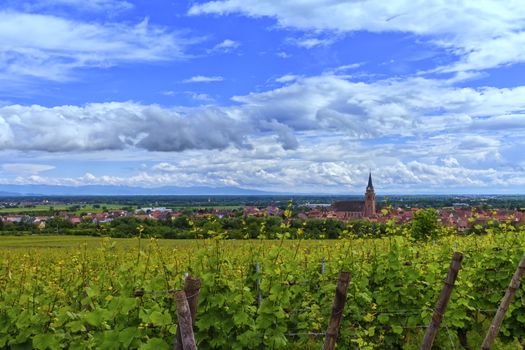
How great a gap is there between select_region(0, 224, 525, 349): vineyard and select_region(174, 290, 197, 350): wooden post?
3.00 feet

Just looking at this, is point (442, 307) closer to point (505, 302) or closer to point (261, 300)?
point (505, 302)

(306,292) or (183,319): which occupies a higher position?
(183,319)

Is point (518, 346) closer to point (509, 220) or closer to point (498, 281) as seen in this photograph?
point (498, 281)

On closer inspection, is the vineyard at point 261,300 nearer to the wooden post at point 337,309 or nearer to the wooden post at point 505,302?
the wooden post at point 337,309

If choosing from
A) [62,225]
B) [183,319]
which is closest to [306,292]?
[183,319]

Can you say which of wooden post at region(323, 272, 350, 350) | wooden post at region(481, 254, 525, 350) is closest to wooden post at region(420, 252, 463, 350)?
wooden post at region(481, 254, 525, 350)

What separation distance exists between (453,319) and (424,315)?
2.87 feet

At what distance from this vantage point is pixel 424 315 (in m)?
6.16

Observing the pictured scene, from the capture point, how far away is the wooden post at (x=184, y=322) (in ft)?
10.8

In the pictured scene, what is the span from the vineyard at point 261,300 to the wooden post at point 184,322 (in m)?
0.91

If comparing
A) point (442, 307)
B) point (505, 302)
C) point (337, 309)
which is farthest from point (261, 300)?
point (505, 302)

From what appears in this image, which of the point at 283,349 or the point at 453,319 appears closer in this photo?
the point at 283,349

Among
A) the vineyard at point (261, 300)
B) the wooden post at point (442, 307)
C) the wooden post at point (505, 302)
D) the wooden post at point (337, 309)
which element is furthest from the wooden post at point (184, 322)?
the wooden post at point (505, 302)

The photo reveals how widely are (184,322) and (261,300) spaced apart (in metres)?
2.75
